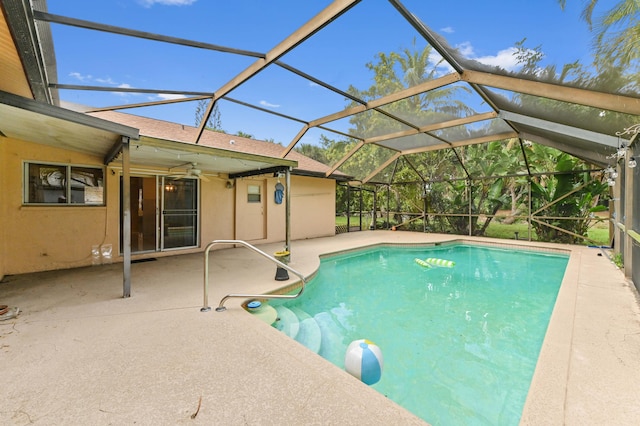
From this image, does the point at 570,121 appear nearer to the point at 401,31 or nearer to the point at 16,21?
the point at 401,31

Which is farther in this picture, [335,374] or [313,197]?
[313,197]

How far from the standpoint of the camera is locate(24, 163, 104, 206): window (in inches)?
230

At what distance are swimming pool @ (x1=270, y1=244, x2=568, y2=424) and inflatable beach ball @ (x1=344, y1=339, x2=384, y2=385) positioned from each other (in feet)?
1.05

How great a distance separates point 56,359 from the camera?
8.64 feet

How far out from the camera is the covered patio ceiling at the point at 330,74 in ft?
12.0

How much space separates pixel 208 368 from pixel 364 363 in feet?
5.14

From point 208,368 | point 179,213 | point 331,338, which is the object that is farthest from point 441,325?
point 179,213

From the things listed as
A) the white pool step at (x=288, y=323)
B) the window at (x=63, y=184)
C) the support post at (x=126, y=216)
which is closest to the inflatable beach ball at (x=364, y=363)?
the white pool step at (x=288, y=323)

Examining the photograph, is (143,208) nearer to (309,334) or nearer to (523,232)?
(309,334)

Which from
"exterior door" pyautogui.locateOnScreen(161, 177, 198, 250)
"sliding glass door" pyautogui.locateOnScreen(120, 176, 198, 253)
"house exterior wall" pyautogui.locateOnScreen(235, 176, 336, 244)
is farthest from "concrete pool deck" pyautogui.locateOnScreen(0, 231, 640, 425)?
"house exterior wall" pyautogui.locateOnScreen(235, 176, 336, 244)

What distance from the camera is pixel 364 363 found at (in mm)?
2850

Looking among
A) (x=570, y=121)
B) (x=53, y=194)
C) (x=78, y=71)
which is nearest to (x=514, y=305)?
(x=570, y=121)

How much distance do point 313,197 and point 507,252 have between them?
818cm

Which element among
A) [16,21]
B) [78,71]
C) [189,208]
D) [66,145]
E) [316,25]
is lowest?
[189,208]
